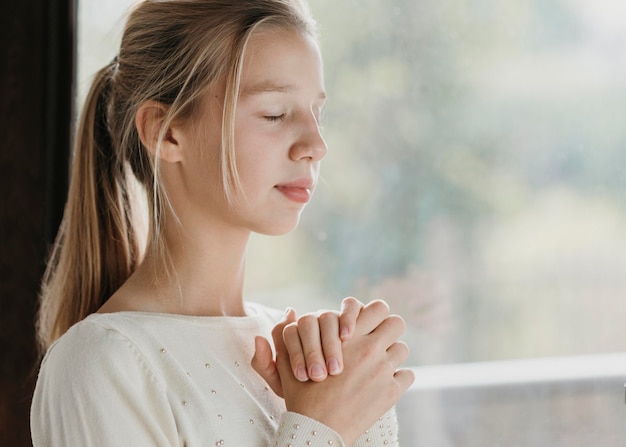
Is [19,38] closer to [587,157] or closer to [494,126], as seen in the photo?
[494,126]

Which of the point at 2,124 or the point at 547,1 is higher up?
the point at 547,1

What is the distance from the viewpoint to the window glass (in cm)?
141

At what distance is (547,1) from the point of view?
1.44 meters

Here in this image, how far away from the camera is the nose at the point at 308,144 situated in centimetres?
116

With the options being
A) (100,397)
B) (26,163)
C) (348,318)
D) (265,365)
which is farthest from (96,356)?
(26,163)

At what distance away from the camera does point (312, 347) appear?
111 cm

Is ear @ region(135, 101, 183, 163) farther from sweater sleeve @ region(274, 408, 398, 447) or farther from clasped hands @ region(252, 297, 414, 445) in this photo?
sweater sleeve @ region(274, 408, 398, 447)

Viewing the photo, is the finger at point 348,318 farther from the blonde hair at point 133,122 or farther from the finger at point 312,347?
the blonde hair at point 133,122

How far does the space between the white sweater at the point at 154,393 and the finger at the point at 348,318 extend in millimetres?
137

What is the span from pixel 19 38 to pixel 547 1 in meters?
1.17

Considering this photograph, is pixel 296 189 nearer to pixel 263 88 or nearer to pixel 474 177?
pixel 263 88

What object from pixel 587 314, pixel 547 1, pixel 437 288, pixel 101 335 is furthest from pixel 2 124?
pixel 587 314

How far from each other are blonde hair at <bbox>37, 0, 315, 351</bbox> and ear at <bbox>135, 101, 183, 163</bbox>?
14 millimetres

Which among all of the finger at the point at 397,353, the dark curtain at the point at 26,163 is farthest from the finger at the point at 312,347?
the dark curtain at the point at 26,163
